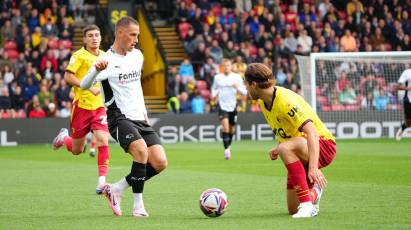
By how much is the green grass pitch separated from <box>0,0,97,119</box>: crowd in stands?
20.9 feet

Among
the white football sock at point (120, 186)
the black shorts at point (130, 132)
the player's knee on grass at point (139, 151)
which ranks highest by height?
the black shorts at point (130, 132)

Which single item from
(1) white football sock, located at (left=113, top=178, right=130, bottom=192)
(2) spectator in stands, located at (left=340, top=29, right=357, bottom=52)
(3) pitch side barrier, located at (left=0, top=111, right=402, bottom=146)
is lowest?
(3) pitch side barrier, located at (left=0, top=111, right=402, bottom=146)

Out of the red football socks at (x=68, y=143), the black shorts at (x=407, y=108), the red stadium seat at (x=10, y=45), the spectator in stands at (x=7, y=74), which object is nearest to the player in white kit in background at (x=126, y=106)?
the red football socks at (x=68, y=143)

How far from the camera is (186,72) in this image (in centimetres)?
3152

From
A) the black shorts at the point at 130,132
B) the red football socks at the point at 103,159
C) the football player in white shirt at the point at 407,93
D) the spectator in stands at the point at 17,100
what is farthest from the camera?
the spectator in stands at the point at 17,100

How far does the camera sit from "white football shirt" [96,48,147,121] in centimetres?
1023

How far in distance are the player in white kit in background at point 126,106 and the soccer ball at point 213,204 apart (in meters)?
0.71

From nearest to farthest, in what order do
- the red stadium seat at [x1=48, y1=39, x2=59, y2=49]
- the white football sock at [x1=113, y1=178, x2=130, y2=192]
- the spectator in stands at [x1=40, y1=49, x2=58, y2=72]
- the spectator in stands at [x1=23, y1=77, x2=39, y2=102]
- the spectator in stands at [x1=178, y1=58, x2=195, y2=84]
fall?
1. the white football sock at [x1=113, y1=178, x2=130, y2=192]
2. the spectator in stands at [x1=23, y1=77, x2=39, y2=102]
3. the spectator in stands at [x1=40, y1=49, x2=58, y2=72]
4. the red stadium seat at [x1=48, y1=39, x2=59, y2=49]
5. the spectator in stands at [x1=178, y1=58, x2=195, y2=84]

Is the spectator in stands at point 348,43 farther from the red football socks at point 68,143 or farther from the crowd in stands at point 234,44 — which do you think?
the red football socks at point 68,143

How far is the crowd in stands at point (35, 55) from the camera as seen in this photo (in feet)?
94.4

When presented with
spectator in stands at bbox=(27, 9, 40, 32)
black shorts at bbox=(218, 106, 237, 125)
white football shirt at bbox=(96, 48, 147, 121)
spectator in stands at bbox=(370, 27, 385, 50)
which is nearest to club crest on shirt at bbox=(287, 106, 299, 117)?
white football shirt at bbox=(96, 48, 147, 121)

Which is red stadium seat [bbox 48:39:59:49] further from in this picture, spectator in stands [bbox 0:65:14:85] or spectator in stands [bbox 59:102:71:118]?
spectator in stands [bbox 59:102:71:118]

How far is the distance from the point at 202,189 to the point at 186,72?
18496mm

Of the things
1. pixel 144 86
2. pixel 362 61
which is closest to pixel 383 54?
pixel 362 61
